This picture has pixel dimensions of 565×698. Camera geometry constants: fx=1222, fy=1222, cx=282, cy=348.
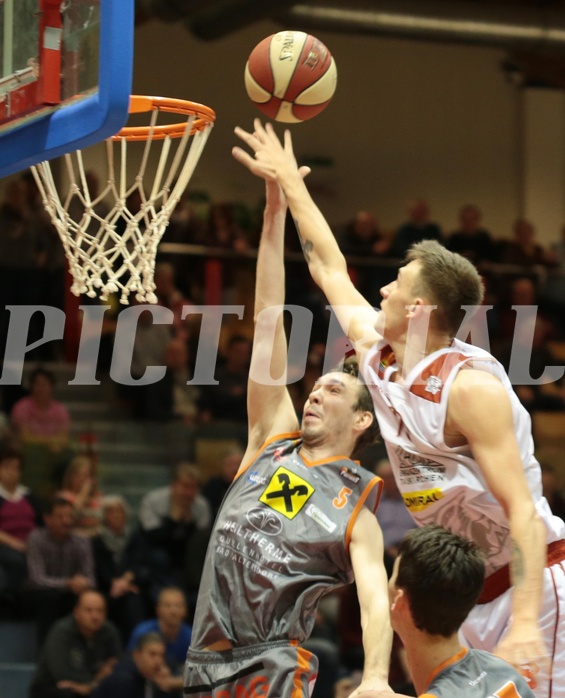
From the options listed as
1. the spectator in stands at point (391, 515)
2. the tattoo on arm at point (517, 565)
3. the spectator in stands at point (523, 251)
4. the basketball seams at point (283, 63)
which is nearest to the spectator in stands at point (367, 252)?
the spectator in stands at point (523, 251)

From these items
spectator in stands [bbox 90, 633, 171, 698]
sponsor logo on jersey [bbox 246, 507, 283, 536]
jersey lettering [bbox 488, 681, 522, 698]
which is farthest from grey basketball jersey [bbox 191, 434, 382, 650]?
spectator in stands [bbox 90, 633, 171, 698]

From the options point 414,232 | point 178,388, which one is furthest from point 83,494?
point 414,232

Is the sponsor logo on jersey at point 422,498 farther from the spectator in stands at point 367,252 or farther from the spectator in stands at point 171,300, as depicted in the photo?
the spectator in stands at point 367,252

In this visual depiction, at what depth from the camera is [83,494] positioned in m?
8.83

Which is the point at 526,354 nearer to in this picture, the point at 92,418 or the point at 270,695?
the point at 92,418

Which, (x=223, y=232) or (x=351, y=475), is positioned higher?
(x=223, y=232)

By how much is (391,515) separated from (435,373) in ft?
15.5

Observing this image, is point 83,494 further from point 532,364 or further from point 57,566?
point 532,364

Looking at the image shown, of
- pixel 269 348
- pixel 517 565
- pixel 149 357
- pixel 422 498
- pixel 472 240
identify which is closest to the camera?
pixel 517 565

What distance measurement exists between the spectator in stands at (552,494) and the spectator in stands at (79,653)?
3.64 meters

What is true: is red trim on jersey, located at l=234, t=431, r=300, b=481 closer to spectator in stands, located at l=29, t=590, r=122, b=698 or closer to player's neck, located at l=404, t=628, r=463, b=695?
player's neck, located at l=404, t=628, r=463, b=695

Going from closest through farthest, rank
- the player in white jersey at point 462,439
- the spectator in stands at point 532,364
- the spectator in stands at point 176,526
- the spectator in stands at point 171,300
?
the player in white jersey at point 462,439 < the spectator in stands at point 176,526 < the spectator in stands at point 171,300 < the spectator in stands at point 532,364

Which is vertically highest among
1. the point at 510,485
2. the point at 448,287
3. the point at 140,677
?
the point at 448,287

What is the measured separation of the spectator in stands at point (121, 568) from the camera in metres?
8.11
